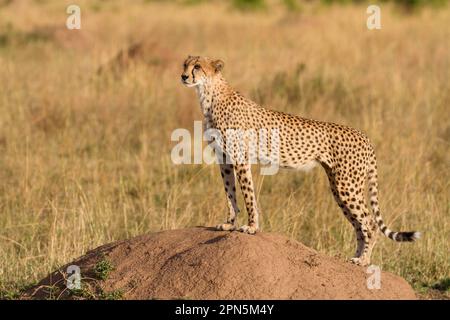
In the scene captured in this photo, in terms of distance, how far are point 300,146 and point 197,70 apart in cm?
80

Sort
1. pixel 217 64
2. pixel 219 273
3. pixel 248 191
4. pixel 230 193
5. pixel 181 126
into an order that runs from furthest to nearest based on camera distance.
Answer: pixel 181 126
pixel 217 64
pixel 230 193
pixel 248 191
pixel 219 273

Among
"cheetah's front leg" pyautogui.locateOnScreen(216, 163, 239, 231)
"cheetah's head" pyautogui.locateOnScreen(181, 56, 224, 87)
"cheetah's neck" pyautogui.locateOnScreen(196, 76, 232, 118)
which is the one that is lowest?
"cheetah's front leg" pyautogui.locateOnScreen(216, 163, 239, 231)

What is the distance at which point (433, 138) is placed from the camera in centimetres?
933

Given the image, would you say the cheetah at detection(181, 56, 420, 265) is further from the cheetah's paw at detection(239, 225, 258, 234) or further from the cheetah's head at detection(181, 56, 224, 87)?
the cheetah's paw at detection(239, 225, 258, 234)

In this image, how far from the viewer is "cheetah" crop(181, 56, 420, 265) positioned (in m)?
5.56

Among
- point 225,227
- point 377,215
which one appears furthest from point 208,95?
point 377,215

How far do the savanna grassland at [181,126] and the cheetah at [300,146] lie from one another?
60 centimetres

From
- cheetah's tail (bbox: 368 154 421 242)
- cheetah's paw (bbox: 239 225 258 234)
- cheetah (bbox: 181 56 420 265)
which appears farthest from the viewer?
cheetah (bbox: 181 56 420 265)

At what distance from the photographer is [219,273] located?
4.68 meters

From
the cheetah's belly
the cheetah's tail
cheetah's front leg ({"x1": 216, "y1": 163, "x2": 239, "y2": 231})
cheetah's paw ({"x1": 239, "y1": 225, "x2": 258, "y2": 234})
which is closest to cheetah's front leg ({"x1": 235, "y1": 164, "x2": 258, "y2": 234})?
cheetah's paw ({"x1": 239, "y1": 225, "x2": 258, "y2": 234})

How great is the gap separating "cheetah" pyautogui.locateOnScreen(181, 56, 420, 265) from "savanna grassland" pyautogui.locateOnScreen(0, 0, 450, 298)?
1.98 ft

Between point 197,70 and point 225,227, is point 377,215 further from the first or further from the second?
point 197,70
